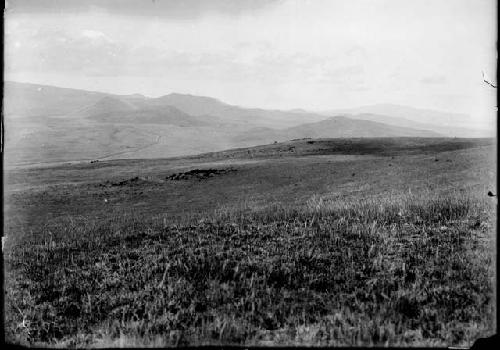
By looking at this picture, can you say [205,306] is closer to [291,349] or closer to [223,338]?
[223,338]

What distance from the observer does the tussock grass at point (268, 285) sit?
477 centimetres

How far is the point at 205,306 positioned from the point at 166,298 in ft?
2.01

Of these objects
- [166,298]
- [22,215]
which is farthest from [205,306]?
[22,215]

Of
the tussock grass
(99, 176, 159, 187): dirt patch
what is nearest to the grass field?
the tussock grass

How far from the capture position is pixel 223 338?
15.4ft

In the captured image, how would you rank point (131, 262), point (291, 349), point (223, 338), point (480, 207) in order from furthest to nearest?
point (480, 207), point (131, 262), point (223, 338), point (291, 349)

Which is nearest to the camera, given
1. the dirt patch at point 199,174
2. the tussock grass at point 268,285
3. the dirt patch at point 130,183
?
the tussock grass at point 268,285

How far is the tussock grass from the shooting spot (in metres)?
4.77

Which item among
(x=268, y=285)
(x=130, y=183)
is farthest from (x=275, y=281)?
(x=130, y=183)

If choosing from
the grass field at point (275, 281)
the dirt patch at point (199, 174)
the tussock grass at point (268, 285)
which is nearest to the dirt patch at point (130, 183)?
the dirt patch at point (199, 174)

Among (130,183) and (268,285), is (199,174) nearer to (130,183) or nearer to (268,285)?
(130,183)

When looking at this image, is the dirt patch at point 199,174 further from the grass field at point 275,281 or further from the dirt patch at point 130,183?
the grass field at point 275,281

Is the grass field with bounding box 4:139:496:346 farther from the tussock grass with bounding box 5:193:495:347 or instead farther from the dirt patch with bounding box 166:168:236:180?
the dirt patch with bounding box 166:168:236:180

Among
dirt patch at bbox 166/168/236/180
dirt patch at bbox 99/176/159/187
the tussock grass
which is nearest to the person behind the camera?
the tussock grass
